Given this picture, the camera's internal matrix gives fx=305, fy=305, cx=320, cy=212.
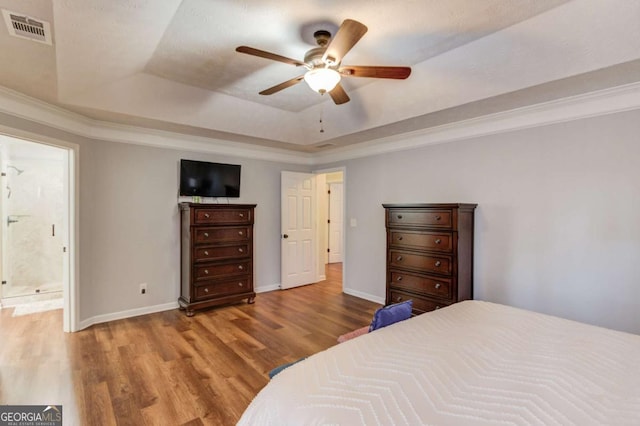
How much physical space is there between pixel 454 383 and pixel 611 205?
2630 millimetres

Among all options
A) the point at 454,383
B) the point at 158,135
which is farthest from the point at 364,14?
the point at 158,135

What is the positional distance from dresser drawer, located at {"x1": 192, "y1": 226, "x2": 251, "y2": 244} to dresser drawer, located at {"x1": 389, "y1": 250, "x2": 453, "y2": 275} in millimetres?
2074

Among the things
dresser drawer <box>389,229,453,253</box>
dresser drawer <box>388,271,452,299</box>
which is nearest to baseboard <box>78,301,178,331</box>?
dresser drawer <box>388,271,452,299</box>

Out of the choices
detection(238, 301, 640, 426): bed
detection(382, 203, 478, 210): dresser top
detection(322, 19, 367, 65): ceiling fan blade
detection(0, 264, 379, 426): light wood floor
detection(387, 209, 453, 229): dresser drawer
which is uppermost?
detection(322, 19, 367, 65): ceiling fan blade

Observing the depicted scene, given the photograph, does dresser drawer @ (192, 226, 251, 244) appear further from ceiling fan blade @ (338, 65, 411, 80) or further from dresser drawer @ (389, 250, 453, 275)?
ceiling fan blade @ (338, 65, 411, 80)

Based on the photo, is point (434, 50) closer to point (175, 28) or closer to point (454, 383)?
point (175, 28)

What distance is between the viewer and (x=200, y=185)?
14.3ft

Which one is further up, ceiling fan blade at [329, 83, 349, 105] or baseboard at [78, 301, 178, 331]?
ceiling fan blade at [329, 83, 349, 105]

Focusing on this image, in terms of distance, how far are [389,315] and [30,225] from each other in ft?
19.1

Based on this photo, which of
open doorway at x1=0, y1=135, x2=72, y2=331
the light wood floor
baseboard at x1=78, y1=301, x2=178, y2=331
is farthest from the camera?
open doorway at x1=0, y1=135, x2=72, y2=331

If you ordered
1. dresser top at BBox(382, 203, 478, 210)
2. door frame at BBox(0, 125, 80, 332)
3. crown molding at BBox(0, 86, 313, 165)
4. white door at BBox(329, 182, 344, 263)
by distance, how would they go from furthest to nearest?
1. white door at BBox(329, 182, 344, 263)
2. door frame at BBox(0, 125, 80, 332)
3. dresser top at BBox(382, 203, 478, 210)
4. crown molding at BBox(0, 86, 313, 165)

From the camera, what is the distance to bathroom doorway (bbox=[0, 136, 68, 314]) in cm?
450

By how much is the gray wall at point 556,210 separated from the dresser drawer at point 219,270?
8.72 feet

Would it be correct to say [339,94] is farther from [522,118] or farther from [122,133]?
[122,133]
